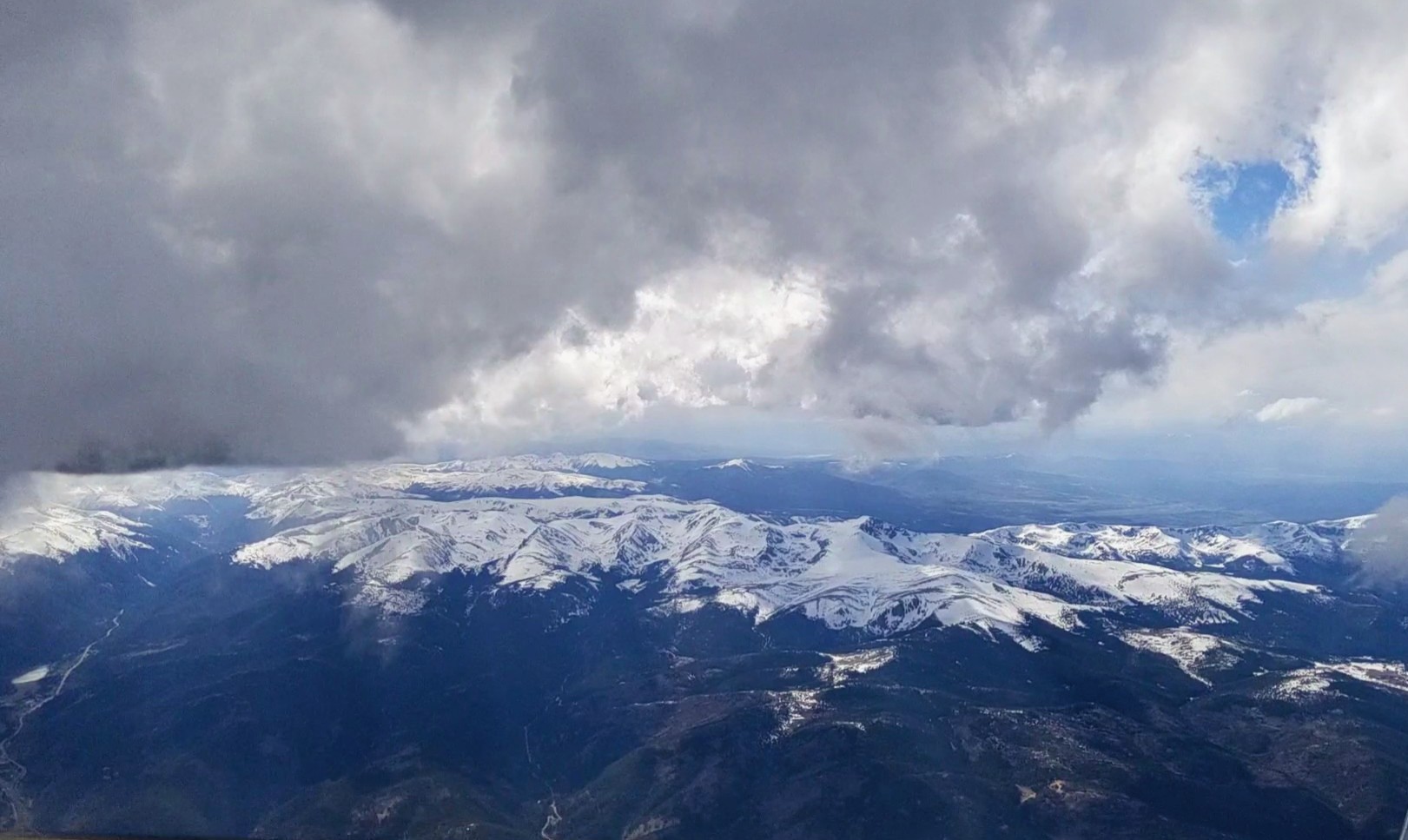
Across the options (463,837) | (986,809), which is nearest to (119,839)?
(463,837)

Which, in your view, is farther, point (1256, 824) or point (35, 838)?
point (1256, 824)

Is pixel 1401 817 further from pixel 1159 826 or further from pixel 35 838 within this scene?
pixel 35 838

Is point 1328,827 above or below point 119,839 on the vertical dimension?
below

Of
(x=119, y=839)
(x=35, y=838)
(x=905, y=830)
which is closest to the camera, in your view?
(x=35, y=838)

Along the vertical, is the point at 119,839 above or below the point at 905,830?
above

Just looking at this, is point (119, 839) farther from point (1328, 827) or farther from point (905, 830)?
point (1328, 827)

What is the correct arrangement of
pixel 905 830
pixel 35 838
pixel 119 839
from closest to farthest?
1. pixel 35 838
2. pixel 119 839
3. pixel 905 830

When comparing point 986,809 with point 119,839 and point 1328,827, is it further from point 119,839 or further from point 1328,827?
point 119,839

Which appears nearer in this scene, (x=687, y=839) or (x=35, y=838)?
(x=35, y=838)

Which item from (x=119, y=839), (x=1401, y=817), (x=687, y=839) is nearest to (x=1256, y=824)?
(x=1401, y=817)
